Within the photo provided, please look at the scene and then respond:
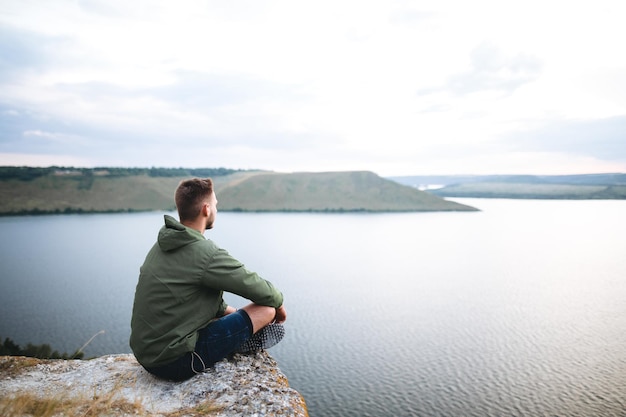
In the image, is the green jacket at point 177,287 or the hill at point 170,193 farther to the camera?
the hill at point 170,193

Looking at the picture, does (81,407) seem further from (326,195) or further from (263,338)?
(326,195)

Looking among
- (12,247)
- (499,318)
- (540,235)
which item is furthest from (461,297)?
(12,247)

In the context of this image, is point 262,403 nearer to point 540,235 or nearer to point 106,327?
point 106,327

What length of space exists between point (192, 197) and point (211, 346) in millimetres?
1347

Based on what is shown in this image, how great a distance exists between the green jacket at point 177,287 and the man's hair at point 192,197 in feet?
0.72

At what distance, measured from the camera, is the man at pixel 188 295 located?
3.51 m

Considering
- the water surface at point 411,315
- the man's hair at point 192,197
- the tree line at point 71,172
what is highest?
the tree line at point 71,172

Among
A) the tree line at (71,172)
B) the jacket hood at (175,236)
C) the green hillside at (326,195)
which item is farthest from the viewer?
the green hillside at (326,195)

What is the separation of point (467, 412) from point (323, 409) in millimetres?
4279

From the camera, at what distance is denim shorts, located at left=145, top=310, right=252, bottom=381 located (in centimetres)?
366

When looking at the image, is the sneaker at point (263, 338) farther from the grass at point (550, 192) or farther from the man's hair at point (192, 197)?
the grass at point (550, 192)

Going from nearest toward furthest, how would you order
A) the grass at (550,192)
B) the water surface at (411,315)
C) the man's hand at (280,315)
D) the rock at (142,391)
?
the rock at (142,391)
the man's hand at (280,315)
the water surface at (411,315)
the grass at (550,192)

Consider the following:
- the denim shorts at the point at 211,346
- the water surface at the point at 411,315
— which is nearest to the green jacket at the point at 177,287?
the denim shorts at the point at 211,346

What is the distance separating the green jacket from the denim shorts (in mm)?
105
